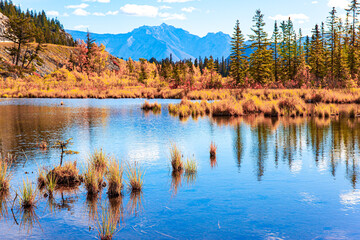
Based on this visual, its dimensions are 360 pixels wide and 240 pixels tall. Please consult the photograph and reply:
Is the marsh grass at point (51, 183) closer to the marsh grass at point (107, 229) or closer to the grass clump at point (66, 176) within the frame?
the grass clump at point (66, 176)

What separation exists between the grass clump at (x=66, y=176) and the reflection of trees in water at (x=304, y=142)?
18.0 feet

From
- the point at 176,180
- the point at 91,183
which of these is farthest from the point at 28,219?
the point at 176,180

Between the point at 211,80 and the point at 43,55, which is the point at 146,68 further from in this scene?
the point at 43,55

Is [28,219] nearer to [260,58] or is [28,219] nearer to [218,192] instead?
[218,192]

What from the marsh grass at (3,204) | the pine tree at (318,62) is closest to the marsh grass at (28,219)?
the marsh grass at (3,204)

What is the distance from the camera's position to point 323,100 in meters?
35.9

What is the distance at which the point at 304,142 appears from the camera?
1545 centimetres

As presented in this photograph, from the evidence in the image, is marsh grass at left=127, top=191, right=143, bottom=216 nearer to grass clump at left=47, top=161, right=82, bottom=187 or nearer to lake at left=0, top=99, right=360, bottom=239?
lake at left=0, top=99, right=360, bottom=239

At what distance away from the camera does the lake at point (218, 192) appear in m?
6.47

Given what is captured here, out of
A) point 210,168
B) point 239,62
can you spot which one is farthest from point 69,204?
point 239,62

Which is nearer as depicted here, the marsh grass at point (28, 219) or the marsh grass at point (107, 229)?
the marsh grass at point (107, 229)

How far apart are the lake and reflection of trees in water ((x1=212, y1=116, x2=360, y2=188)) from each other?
41 millimetres

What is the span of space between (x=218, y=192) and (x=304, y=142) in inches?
333

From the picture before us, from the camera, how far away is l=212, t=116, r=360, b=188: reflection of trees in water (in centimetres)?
1155
